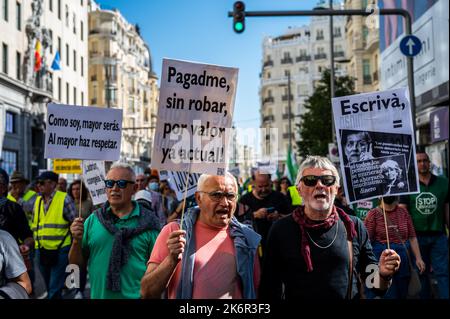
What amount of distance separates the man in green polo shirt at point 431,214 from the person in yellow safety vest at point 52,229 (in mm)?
4124

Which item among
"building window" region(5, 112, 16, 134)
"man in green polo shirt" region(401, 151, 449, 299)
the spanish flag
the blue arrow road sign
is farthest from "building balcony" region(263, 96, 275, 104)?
"man in green polo shirt" region(401, 151, 449, 299)

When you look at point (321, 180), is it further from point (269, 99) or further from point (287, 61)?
point (269, 99)

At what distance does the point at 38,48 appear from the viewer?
28391 millimetres

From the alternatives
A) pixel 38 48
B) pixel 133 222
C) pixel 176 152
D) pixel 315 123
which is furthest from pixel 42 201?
pixel 315 123

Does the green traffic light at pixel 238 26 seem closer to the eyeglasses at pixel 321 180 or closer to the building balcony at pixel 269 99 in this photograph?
the eyeglasses at pixel 321 180

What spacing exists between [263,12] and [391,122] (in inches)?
341

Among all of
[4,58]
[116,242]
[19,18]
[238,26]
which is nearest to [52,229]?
[116,242]

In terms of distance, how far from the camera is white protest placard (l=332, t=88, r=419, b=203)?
16.4 feet

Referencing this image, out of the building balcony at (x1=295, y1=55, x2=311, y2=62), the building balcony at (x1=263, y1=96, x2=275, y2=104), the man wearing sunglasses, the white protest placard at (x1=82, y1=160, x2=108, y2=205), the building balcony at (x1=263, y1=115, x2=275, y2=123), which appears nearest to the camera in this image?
the man wearing sunglasses

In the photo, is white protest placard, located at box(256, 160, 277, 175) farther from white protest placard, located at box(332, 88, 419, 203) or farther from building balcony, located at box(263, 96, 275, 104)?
building balcony, located at box(263, 96, 275, 104)

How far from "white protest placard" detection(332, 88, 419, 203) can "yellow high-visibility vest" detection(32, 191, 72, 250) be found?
4.95m

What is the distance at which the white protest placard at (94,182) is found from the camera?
706 cm

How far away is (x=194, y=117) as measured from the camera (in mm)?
4832
